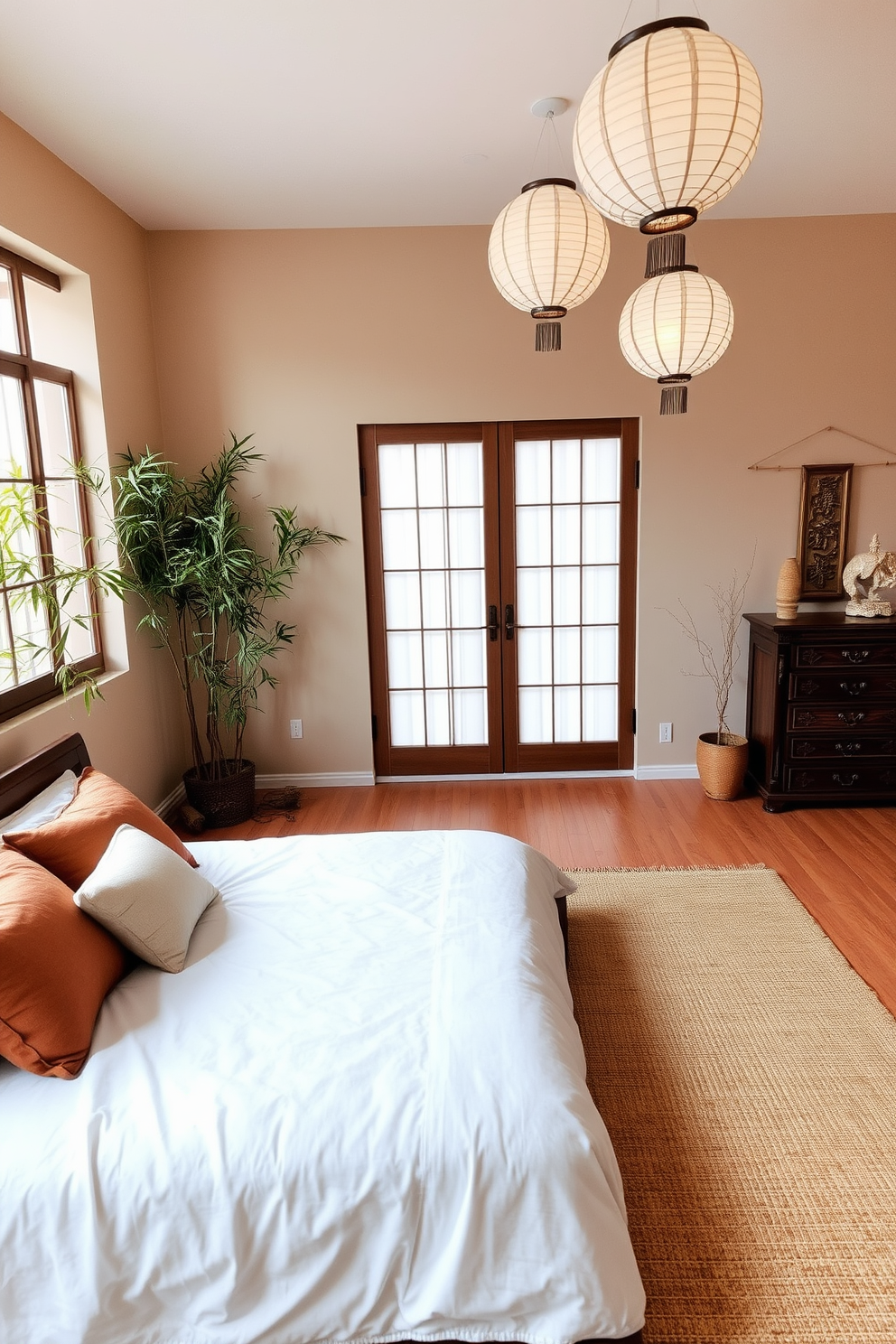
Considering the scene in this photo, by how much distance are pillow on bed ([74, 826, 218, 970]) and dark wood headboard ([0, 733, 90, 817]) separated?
0.44m

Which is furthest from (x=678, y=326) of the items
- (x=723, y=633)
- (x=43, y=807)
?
(x=723, y=633)

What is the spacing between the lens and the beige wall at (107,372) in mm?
3078

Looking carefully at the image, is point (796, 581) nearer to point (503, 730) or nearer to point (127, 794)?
point (503, 730)

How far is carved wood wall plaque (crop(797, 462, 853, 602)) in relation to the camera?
14.8ft

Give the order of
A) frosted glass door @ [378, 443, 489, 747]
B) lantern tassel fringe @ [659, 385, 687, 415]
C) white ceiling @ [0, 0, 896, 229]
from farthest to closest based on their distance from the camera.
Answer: frosted glass door @ [378, 443, 489, 747] → white ceiling @ [0, 0, 896, 229] → lantern tassel fringe @ [659, 385, 687, 415]

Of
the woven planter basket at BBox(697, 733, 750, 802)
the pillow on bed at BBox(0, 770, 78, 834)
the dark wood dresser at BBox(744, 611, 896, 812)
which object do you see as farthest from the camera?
the woven planter basket at BBox(697, 733, 750, 802)

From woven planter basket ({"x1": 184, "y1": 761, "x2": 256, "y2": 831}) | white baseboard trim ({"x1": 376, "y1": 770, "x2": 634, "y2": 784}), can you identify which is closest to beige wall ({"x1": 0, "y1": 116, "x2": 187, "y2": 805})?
woven planter basket ({"x1": 184, "y1": 761, "x2": 256, "y2": 831})

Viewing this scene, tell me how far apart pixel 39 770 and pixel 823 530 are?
3.94 m

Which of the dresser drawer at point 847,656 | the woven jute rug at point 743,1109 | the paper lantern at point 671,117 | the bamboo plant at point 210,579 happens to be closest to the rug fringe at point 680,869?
the woven jute rug at point 743,1109

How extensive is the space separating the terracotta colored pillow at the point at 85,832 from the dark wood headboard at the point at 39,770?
161mm

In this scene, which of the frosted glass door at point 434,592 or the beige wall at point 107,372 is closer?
the beige wall at point 107,372

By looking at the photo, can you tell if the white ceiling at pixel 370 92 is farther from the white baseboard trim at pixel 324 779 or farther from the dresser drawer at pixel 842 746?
the white baseboard trim at pixel 324 779

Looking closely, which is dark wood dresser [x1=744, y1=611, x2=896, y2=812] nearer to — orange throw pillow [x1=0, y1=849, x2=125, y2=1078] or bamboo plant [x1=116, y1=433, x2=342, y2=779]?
bamboo plant [x1=116, y1=433, x2=342, y2=779]

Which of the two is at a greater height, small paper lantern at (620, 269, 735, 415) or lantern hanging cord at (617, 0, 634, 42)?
lantern hanging cord at (617, 0, 634, 42)
